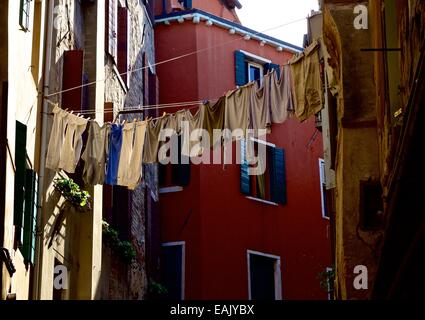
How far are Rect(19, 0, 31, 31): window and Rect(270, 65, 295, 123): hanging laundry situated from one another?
3409 mm

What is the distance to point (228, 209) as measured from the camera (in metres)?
22.5

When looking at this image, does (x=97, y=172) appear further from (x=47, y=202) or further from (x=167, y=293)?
(x=167, y=293)

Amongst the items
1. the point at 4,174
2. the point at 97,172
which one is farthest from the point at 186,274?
the point at 4,174

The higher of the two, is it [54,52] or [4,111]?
[54,52]

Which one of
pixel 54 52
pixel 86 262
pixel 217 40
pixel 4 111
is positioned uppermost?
pixel 217 40

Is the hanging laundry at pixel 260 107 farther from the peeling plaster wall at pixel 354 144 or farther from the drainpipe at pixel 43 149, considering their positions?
the drainpipe at pixel 43 149

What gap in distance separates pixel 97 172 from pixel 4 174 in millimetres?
3577

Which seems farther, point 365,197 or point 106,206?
point 106,206

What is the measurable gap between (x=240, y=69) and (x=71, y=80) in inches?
363

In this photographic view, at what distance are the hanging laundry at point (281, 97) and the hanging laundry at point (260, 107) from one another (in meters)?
0.08

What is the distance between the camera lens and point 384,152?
37.4ft

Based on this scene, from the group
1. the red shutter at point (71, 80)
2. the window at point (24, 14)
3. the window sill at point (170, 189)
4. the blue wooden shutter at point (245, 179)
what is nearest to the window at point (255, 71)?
the blue wooden shutter at point (245, 179)

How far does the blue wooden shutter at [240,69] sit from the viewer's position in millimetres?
24031

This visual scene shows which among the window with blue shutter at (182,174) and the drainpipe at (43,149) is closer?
the drainpipe at (43,149)
